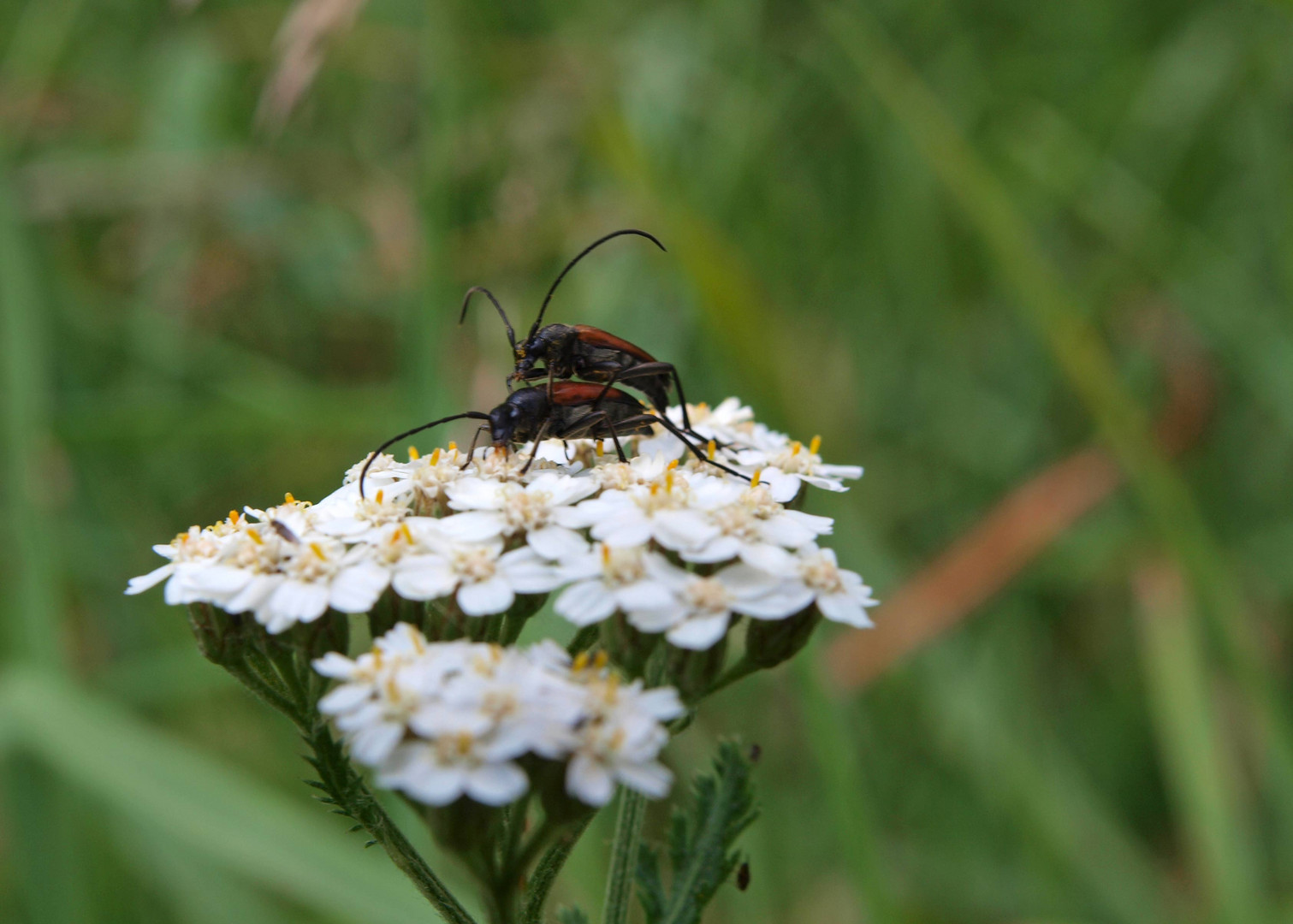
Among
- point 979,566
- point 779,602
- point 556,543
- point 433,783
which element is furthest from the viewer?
point 979,566

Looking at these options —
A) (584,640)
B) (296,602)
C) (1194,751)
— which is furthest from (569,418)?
(1194,751)

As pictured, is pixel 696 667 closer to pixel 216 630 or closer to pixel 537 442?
pixel 537 442

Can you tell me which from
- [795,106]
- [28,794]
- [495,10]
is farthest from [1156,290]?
[28,794]

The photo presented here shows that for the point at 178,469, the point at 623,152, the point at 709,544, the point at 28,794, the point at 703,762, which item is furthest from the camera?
the point at 178,469

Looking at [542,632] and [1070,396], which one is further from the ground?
[1070,396]

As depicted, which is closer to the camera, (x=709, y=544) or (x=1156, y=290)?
(x=709, y=544)

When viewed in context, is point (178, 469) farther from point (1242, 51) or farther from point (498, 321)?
point (1242, 51)
